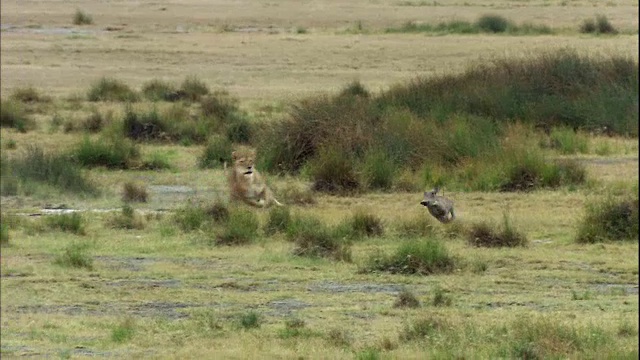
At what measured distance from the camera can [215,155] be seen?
2367 centimetres

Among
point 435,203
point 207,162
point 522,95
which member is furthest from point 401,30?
point 435,203

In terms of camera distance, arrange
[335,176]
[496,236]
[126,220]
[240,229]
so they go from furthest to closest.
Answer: [335,176] < [126,220] < [240,229] < [496,236]

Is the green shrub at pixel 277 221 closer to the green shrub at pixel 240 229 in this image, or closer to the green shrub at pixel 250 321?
the green shrub at pixel 240 229

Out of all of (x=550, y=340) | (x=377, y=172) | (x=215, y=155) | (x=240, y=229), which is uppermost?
(x=550, y=340)

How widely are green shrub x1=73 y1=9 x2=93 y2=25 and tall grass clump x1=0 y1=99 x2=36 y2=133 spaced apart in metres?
27.7

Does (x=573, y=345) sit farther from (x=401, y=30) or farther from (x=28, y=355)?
(x=401, y=30)

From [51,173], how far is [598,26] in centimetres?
3069

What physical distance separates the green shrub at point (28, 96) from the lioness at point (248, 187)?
49.7 feet

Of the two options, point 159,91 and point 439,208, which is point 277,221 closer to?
point 439,208

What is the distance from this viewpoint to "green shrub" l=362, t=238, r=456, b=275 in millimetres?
14031

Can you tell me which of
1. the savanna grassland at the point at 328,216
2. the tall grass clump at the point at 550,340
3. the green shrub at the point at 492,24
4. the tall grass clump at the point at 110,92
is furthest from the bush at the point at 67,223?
the green shrub at the point at 492,24

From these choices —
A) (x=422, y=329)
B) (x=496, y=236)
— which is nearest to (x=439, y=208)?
(x=496, y=236)

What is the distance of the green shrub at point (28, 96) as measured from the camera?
3297cm

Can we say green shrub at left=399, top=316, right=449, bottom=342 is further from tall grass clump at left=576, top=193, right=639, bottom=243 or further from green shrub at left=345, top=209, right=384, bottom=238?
green shrub at left=345, top=209, right=384, bottom=238
